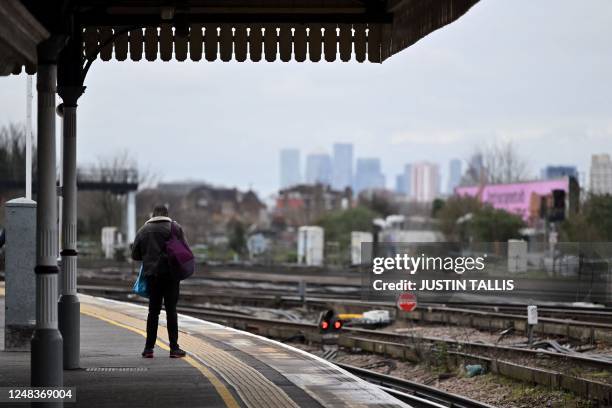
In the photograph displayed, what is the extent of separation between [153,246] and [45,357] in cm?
390

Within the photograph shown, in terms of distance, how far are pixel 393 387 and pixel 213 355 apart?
3413 mm

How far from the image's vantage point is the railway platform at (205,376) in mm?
11352

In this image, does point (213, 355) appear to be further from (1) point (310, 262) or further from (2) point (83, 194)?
(2) point (83, 194)

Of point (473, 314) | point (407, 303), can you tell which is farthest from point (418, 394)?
point (473, 314)

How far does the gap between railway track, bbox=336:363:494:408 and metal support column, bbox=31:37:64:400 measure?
6.58m

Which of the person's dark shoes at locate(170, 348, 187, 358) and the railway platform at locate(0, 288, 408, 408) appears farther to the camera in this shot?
the person's dark shoes at locate(170, 348, 187, 358)

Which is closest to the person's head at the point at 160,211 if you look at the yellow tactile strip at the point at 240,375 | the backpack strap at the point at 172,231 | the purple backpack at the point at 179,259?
the backpack strap at the point at 172,231

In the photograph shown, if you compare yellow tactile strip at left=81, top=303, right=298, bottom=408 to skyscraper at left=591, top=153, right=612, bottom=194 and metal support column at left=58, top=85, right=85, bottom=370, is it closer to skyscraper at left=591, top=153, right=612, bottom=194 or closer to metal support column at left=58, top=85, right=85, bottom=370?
metal support column at left=58, top=85, right=85, bottom=370

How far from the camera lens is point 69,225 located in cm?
1279

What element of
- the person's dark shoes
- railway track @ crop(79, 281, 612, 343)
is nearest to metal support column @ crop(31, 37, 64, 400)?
the person's dark shoes

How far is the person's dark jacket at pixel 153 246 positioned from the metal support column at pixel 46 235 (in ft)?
12.1

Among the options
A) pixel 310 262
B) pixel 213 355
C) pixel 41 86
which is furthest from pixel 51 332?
pixel 310 262

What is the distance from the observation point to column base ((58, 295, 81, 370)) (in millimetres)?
12953

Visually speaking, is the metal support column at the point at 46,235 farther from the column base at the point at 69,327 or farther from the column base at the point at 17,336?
the column base at the point at 17,336
